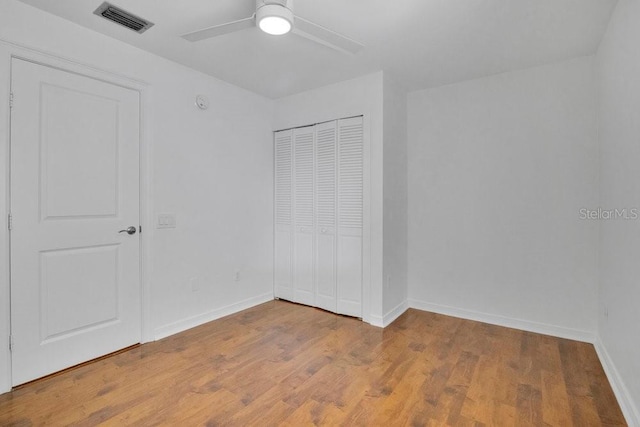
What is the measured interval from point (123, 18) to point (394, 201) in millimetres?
2809

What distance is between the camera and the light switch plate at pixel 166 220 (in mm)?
2947

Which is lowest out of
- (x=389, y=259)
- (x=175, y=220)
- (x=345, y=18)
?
(x=389, y=259)

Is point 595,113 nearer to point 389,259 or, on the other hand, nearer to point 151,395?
point 389,259

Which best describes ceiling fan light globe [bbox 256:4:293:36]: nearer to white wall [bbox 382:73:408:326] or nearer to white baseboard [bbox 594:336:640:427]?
white wall [bbox 382:73:408:326]

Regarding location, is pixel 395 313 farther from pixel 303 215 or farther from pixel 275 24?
pixel 275 24

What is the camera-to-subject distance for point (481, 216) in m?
3.37

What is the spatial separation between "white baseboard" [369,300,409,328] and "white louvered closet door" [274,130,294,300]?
115 centimetres

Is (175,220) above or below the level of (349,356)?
above

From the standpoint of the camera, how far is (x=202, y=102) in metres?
3.26

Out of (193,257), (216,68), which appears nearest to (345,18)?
(216,68)

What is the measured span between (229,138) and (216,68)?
719 millimetres

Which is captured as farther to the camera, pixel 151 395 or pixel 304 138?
pixel 304 138

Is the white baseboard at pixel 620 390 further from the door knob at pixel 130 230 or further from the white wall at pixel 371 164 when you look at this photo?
the door knob at pixel 130 230

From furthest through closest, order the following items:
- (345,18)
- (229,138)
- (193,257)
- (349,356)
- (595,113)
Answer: (229,138), (193,257), (595,113), (349,356), (345,18)
